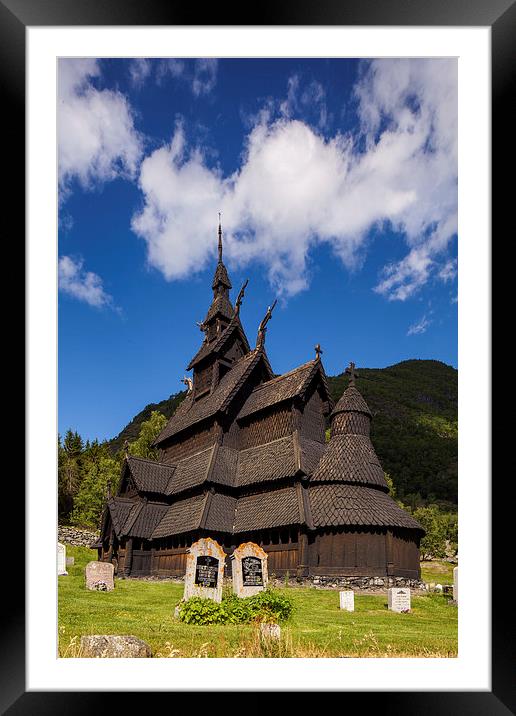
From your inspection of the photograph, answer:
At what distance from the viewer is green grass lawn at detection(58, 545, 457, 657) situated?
29.2ft

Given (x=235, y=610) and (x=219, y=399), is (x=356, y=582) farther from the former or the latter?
(x=219, y=399)

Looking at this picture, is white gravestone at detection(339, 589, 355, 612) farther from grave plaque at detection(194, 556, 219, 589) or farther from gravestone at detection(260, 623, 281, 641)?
gravestone at detection(260, 623, 281, 641)

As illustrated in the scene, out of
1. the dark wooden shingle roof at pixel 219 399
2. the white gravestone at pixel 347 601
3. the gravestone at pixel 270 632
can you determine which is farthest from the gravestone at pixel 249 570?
the dark wooden shingle roof at pixel 219 399

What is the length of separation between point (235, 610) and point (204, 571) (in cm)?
168

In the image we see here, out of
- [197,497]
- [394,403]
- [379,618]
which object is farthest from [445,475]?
[379,618]

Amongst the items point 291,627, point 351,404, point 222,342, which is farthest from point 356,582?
point 222,342

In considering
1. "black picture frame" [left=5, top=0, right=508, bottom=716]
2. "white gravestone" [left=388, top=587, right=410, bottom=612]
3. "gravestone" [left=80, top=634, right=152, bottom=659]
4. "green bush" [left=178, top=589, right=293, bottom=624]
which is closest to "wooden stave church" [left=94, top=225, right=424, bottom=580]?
"white gravestone" [left=388, top=587, right=410, bottom=612]

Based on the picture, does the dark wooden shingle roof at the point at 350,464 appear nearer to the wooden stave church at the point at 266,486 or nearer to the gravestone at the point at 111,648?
the wooden stave church at the point at 266,486

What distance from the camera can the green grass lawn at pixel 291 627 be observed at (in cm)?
890

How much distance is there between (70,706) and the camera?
5.66 metres

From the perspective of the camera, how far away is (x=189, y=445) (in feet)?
87.1

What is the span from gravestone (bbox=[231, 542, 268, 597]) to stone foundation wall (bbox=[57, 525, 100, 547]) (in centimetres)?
2197
